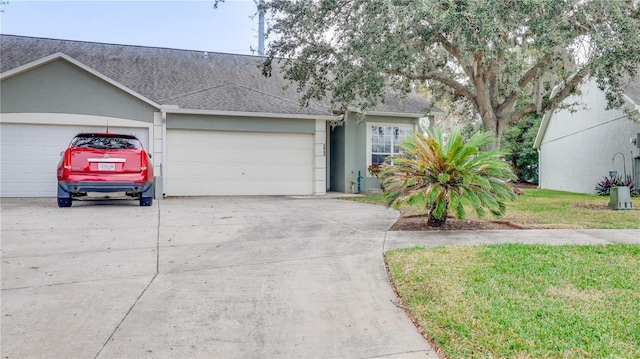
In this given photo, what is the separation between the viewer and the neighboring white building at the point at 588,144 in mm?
14836

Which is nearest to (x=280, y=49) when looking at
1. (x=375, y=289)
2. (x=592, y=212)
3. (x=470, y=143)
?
(x=470, y=143)

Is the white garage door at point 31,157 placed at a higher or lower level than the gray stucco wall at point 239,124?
lower

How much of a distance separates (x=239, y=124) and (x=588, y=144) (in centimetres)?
1417

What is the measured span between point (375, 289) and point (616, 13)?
859 centimetres

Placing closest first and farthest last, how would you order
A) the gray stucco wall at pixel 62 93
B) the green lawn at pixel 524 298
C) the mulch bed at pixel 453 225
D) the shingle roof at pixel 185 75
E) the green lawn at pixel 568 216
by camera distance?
the green lawn at pixel 524 298, the mulch bed at pixel 453 225, the green lawn at pixel 568 216, the gray stucco wall at pixel 62 93, the shingle roof at pixel 185 75

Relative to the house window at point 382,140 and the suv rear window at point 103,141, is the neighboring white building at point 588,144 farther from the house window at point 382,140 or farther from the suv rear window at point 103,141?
the suv rear window at point 103,141

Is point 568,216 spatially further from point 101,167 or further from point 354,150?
point 101,167

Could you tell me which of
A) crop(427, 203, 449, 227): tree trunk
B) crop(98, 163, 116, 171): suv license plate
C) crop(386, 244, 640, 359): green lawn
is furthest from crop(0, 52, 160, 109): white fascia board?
crop(386, 244, 640, 359): green lawn

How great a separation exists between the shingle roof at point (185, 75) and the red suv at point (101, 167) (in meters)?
4.08

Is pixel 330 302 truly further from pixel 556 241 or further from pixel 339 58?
pixel 339 58

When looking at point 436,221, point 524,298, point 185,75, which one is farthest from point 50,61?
point 524,298

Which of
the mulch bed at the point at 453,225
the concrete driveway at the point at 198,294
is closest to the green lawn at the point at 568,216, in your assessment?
the mulch bed at the point at 453,225

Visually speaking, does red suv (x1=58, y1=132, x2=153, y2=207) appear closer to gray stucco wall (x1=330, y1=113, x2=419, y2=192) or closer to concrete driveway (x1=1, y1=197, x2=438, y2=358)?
concrete driveway (x1=1, y1=197, x2=438, y2=358)

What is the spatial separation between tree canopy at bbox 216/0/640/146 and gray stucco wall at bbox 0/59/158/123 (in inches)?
180
